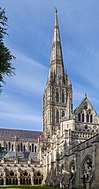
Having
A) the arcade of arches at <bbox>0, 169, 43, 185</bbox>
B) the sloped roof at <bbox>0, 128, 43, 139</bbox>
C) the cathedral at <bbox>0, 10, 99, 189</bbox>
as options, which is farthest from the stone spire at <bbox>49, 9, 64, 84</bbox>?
the arcade of arches at <bbox>0, 169, 43, 185</bbox>

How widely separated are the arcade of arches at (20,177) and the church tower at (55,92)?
1632 cm

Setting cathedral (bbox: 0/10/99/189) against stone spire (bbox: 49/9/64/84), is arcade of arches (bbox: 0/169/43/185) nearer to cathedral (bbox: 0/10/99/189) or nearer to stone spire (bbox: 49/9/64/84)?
cathedral (bbox: 0/10/99/189)

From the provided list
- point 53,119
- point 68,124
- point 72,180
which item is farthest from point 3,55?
point 53,119

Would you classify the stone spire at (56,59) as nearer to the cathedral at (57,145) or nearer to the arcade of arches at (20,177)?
the cathedral at (57,145)

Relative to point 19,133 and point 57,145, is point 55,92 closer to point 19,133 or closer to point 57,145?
point 19,133

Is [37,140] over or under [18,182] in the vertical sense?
over

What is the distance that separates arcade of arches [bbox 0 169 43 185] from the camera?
68.4 meters

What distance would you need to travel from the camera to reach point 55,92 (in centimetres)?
9188

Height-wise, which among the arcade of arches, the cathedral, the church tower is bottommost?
the arcade of arches

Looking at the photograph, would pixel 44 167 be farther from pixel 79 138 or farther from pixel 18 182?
pixel 79 138

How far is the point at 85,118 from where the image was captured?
220ft

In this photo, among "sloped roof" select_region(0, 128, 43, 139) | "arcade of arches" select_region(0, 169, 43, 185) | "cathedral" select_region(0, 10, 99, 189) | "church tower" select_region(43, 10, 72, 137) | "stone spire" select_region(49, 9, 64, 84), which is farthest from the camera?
"stone spire" select_region(49, 9, 64, 84)

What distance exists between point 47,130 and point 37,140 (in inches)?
190

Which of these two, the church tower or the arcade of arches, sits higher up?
the church tower
